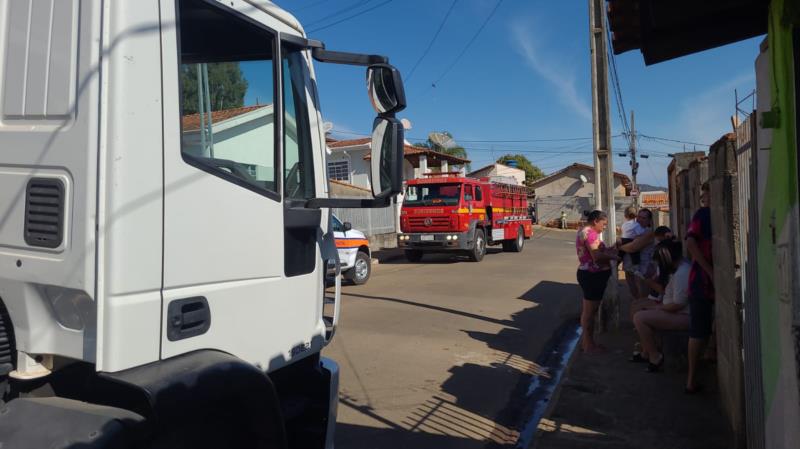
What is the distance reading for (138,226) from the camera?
1795mm

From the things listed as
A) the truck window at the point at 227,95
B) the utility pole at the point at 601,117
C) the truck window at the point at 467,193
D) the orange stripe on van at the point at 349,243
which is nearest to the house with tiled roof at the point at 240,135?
the truck window at the point at 227,95

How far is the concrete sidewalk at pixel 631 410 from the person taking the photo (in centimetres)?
400

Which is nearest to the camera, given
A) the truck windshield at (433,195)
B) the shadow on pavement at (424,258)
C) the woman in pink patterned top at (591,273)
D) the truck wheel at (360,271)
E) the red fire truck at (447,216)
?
the woman in pink patterned top at (591,273)

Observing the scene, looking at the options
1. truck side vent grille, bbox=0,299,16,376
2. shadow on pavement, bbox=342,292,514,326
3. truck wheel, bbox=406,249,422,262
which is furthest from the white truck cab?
truck wheel, bbox=406,249,422,262

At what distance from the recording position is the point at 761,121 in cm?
253

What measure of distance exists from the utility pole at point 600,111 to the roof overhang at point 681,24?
4.53 meters

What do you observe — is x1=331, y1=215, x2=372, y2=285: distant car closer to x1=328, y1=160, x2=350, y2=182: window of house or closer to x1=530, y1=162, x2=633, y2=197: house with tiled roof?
x1=328, y1=160, x2=350, y2=182: window of house

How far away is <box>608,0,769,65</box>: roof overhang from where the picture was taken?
2924 mm

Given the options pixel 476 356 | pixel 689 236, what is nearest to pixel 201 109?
pixel 689 236

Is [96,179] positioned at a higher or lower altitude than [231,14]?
lower

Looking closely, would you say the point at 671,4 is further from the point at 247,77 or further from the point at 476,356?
the point at 476,356

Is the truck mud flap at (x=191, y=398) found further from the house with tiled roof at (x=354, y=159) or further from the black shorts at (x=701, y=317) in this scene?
the house with tiled roof at (x=354, y=159)

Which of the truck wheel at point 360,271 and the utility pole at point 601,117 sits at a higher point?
the utility pole at point 601,117

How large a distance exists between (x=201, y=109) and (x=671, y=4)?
2.34m
